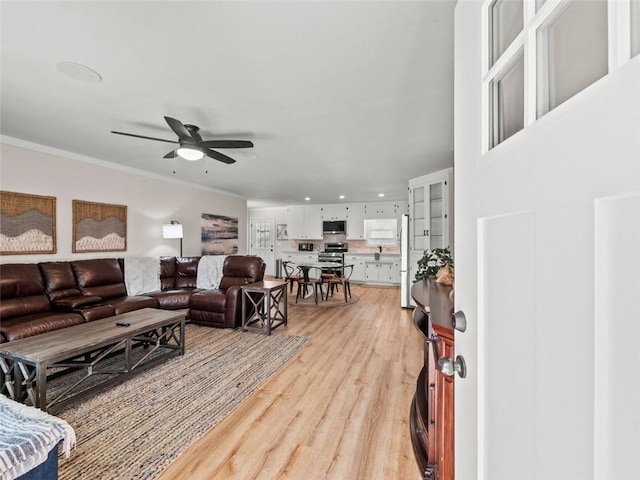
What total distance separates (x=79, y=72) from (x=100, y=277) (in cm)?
270

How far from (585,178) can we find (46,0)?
7.38 feet

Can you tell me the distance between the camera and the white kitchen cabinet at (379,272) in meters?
7.82

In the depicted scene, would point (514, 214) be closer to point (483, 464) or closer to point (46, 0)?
point (483, 464)

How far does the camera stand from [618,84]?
0.34 m

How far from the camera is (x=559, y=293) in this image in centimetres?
45

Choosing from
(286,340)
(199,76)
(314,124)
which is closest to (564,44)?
(199,76)

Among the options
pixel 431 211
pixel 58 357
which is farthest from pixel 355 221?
pixel 58 357

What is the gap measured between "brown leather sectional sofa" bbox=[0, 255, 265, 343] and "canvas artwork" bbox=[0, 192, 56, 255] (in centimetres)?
33

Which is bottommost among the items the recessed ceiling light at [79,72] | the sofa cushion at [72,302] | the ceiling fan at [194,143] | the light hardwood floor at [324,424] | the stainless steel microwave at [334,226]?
the light hardwood floor at [324,424]

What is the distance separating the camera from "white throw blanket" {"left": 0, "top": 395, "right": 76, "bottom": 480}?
1.06 m

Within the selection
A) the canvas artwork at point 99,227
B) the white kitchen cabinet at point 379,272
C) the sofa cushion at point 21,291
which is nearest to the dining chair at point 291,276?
the white kitchen cabinet at point 379,272

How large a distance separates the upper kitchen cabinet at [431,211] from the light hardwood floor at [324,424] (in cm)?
194

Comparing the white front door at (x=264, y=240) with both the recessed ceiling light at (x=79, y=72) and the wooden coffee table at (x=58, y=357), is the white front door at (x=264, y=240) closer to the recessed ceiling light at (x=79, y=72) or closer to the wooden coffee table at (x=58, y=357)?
the wooden coffee table at (x=58, y=357)

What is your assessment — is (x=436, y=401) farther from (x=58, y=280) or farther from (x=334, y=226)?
(x=334, y=226)
